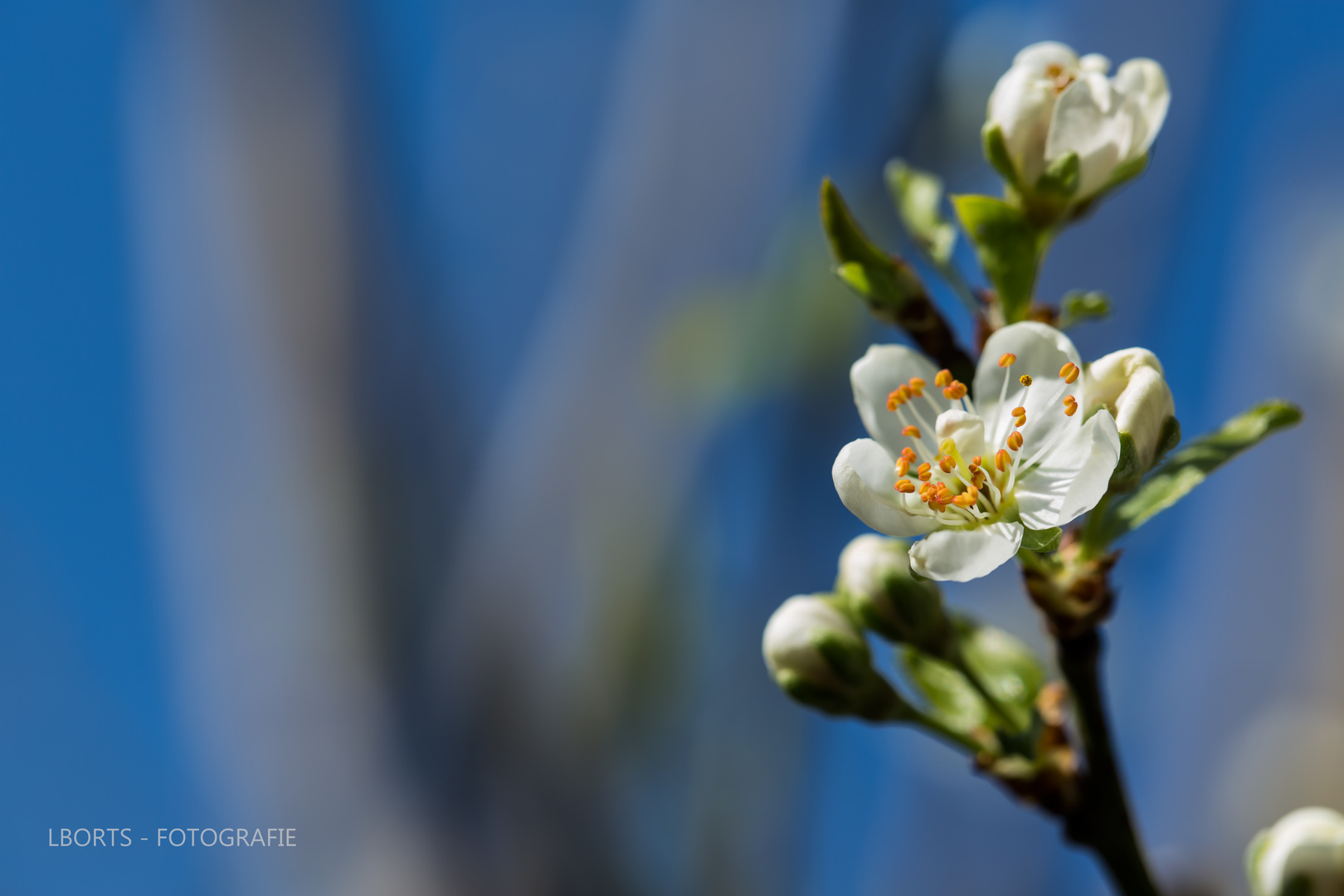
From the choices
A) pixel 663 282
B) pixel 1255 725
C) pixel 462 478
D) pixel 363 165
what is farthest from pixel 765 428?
pixel 1255 725

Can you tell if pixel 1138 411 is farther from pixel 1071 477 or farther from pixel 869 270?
pixel 869 270

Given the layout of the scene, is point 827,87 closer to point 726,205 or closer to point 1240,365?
point 726,205

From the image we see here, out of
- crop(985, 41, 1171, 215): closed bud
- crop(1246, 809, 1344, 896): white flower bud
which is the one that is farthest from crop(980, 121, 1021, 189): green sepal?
crop(1246, 809, 1344, 896): white flower bud

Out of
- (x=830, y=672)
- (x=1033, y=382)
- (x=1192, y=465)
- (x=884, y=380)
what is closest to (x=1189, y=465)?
(x=1192, y=465)

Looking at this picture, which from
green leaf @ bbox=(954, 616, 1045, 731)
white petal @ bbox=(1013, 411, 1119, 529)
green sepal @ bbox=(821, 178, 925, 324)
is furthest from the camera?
green leaf @ bbox=(954, 616, 1045, 731)

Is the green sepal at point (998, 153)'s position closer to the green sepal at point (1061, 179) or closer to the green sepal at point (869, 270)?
the green sepal at point (1061, 179)

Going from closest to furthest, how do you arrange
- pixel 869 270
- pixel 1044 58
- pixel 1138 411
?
pixel 1138 411 < pixel 869 270 < pixel 1044 58

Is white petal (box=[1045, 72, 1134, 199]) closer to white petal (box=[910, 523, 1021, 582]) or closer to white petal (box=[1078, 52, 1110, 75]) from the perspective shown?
white petal (box=[1078, 52, 1110, 75])
